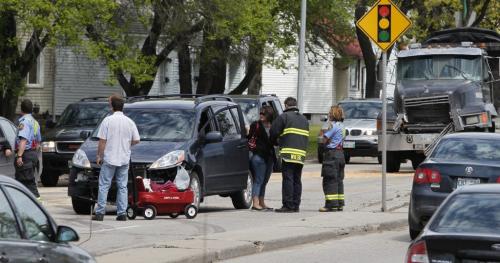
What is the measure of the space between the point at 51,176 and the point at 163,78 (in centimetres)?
2901

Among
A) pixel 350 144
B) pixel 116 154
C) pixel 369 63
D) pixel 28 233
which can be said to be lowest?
pixel 350 144

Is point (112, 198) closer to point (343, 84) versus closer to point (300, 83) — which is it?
point (300, 83)

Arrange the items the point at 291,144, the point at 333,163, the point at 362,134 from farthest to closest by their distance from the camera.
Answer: the point at 362,134
the point at 333,163
the point at 291,144

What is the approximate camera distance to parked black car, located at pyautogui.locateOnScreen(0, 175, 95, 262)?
22.9ft

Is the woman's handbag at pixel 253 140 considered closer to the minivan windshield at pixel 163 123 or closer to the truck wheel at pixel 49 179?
the minivan windshield at pixel 163 123

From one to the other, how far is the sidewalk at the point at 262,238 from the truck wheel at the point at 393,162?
420 inches

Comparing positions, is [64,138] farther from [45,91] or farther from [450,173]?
[45,91]

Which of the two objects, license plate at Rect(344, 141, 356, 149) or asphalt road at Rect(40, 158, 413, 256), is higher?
license plate at Rect(344, 141, 356, 149)

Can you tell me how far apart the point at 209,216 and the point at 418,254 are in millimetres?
10250

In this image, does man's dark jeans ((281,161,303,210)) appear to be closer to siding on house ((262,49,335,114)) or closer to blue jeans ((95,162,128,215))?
blue jeans ((95,162,128,215))

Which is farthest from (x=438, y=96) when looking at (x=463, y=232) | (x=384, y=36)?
(x=463, y=232)

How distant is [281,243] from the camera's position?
49.6 feet

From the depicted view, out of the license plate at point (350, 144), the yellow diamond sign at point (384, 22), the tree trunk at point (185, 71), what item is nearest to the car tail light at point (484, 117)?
the license plate at point (350, 144)

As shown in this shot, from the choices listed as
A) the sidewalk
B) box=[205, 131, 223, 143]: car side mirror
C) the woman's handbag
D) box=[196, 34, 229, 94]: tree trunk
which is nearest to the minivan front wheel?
the woman's handbag
